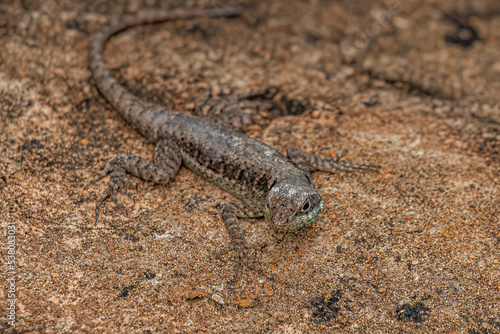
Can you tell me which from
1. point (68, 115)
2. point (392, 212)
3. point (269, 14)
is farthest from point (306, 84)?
point (68, 115)

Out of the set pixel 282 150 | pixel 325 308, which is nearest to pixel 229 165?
pixel 282 150

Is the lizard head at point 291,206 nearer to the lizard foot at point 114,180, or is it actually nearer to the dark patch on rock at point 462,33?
the lizard foot at point 114,180

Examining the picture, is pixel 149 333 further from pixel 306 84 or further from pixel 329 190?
pixel 306 84

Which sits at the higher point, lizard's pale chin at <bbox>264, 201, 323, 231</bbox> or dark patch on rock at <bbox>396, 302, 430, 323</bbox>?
lizard's pale chin at <bbox>264, 201, 323, 231</bbox>

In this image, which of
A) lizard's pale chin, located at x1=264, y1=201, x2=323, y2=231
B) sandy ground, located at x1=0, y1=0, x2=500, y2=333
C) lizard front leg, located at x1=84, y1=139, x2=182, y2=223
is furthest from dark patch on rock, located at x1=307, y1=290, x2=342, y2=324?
lizard front leg, located at x1=84, y1=139, x2=182, y2=223

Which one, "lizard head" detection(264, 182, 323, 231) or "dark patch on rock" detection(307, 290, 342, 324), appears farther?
"lizard head" detection(264, 182, 323, 231)

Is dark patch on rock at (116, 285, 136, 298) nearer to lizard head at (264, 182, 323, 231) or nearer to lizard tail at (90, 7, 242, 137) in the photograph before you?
lizard head at (264, 182, 323, 231)

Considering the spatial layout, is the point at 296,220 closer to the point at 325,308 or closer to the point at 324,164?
the point at 325,308
